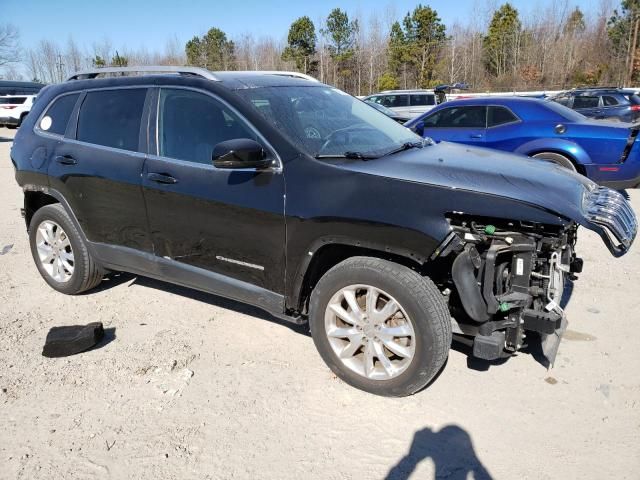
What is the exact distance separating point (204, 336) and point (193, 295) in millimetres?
819

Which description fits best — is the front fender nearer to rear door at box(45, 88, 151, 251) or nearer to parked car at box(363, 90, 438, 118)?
rear door at box(45, 88, 151, 251)

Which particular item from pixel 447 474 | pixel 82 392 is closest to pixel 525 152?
pixel 447 474

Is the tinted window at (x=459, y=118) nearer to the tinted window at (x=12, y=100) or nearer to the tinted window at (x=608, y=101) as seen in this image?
the tinted window at (x=608, y=101)

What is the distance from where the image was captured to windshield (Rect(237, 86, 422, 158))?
328 centimetres

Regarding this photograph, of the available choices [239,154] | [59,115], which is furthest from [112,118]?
[239,154]

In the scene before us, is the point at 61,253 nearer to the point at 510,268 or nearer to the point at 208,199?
the point at 208,199

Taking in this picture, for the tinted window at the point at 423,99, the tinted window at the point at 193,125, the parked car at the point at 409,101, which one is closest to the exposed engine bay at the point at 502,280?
the tinted window at the point at 193,125

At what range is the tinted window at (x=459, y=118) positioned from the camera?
8398 millimetres

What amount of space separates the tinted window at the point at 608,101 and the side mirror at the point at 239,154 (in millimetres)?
16223

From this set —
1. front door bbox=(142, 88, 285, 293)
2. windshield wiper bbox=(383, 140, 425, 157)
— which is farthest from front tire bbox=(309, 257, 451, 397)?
windshield wiper bbox=(383, 140, 425, 157)

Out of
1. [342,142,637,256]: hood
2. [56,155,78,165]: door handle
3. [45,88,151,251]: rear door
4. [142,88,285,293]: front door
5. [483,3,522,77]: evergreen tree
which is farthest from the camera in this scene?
[483,3,522,77]: evergreen tree

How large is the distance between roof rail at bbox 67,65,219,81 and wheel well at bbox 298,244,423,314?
1.49m

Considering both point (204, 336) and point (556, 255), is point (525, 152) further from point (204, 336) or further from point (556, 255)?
point (204, 336)

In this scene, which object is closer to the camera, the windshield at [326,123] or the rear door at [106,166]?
the windshield at [326,123]
